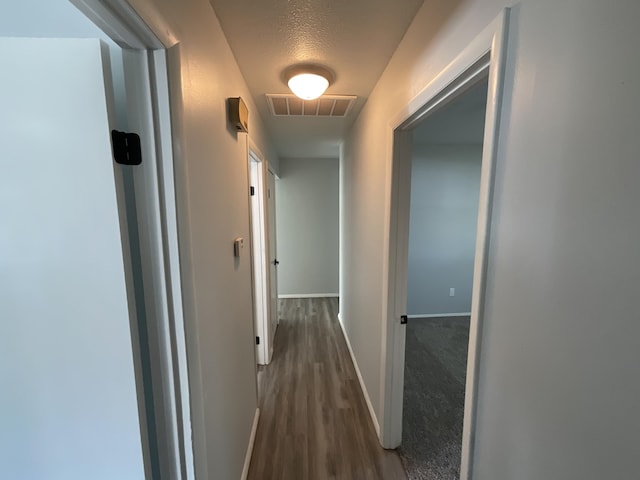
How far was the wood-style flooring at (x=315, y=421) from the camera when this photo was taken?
1700 millimetres

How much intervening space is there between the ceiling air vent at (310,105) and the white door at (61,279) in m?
1.51


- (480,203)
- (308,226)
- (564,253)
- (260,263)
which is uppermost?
(480,203)

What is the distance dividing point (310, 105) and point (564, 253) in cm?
210

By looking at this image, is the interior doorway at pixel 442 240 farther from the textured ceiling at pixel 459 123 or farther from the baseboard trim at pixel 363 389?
the baseboard trim at pixel 363 389

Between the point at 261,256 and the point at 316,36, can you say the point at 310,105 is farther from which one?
the point at 261,256

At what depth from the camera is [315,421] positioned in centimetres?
208

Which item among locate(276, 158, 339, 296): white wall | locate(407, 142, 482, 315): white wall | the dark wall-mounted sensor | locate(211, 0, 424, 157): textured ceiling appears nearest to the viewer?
locate(211, 0, 424, 157): textured ceiling

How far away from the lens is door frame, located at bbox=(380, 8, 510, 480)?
→ 73 centimetres

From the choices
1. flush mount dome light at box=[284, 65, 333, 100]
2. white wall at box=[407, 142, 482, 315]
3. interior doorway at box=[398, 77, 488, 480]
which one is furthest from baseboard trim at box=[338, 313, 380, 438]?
flush mount dome light at box=[284, 65, 333, 100]

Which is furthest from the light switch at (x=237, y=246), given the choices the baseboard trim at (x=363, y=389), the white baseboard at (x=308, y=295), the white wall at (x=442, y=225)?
the white baseboard at (x=308, y=295)

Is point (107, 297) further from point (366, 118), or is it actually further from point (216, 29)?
point (366, 118)

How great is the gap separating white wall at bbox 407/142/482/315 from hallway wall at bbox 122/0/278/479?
276cm

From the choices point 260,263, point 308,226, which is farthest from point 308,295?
point 260,263

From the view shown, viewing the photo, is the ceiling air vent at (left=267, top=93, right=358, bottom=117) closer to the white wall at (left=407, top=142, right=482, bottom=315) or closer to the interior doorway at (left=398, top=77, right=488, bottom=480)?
the interior doorway at (left=398, top=77, right=488, bottom=480)
